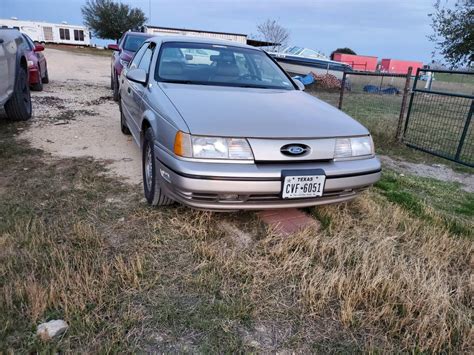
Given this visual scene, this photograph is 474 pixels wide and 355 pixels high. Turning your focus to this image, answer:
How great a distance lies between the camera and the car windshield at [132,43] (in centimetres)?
845

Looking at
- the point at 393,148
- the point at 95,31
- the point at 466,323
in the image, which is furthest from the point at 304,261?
the point at 95,31

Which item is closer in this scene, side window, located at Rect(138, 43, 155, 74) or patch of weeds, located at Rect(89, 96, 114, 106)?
side window, located at Rect(138, 43, 155, 74)

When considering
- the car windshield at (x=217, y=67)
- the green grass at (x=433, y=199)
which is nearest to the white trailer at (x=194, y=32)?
the car windshield at (x=217, y=67)

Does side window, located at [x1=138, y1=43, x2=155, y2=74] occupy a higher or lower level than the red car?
higher

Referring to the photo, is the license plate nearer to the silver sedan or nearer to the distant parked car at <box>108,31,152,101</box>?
the silver sedan

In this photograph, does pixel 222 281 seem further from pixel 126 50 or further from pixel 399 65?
pixel 399 65

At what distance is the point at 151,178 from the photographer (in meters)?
3.11

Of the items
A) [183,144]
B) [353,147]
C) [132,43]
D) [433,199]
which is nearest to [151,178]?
[183,144]

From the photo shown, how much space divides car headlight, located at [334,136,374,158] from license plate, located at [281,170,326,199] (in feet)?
0.96

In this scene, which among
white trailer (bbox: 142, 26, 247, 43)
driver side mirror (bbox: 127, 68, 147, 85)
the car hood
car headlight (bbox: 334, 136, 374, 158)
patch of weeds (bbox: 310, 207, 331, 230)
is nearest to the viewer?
the car hood

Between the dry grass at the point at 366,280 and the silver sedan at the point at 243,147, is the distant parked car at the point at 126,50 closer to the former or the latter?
the silver sedan at the point at 243,147

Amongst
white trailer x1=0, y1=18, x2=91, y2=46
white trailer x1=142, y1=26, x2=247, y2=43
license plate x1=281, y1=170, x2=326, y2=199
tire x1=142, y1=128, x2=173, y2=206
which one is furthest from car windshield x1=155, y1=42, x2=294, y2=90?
white trailer x1=0, y1=18, x2=91, y2=46

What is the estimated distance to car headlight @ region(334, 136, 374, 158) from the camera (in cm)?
274

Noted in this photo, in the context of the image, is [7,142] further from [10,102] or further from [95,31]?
[95,31]
